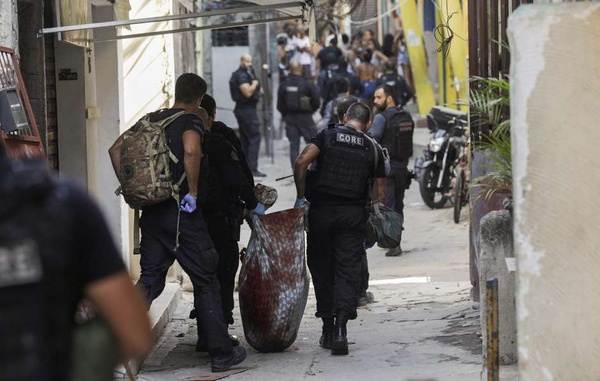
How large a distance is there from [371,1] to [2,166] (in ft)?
112

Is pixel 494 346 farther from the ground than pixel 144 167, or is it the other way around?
pixel 144 167

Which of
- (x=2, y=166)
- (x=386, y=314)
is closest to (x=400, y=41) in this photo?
(x=386, y=314)

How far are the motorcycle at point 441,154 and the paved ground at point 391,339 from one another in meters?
2.60

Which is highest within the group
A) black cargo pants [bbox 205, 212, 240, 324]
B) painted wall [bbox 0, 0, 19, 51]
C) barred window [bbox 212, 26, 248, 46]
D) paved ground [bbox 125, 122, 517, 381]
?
barred window [bbox 212, 26, 248, 46]

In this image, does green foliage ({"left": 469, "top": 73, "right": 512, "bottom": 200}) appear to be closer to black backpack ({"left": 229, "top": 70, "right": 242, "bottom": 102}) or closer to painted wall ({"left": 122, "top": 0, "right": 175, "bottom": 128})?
painted wall ({"left": 122, "top": 0, "right": 175, "bottom": 128})

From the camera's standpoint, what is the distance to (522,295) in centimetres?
516

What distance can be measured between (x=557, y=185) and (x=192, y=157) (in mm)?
3000

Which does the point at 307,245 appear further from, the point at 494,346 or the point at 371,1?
the point at 371,1

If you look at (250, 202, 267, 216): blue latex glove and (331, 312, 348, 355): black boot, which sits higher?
(250, 202, 267, 216): blue latex glove

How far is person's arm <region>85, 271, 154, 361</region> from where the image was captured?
2.90 metres

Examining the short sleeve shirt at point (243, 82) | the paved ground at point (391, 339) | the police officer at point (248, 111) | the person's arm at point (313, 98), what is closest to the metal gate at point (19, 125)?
the paved ground at point (391, 339)

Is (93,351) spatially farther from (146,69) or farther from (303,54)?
(303,54)

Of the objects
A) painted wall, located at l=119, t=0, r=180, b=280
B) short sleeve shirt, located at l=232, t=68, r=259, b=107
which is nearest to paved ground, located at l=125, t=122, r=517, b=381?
painted wall, located at l=119, t=0, r=180, b=280

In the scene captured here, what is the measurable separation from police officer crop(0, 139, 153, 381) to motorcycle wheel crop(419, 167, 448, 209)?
13.5m
